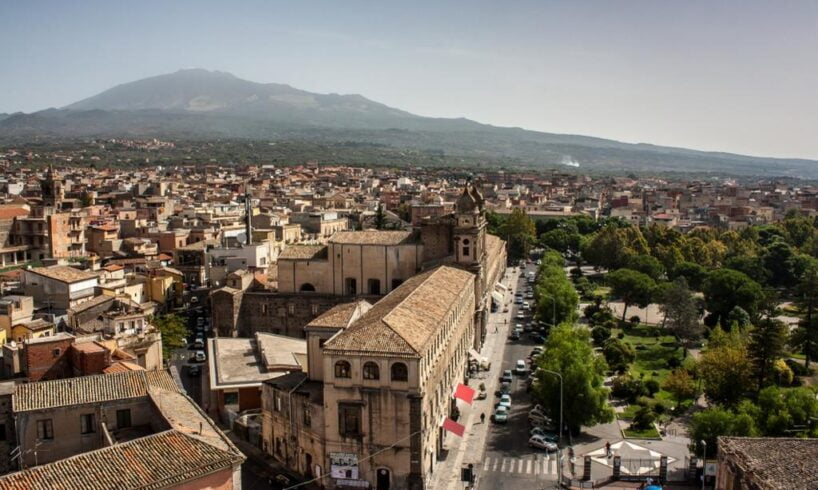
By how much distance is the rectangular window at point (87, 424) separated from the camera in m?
30.0

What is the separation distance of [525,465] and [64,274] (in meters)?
39.5

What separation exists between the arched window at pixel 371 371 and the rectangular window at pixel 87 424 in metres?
11.6

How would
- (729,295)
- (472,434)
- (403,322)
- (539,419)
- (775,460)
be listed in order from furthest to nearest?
(729,295), (539,419), (472,434), (403,322), (775,460)

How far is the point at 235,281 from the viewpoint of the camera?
63.2m

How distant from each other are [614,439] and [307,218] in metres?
68.9

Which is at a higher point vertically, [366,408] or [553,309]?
[366,408]

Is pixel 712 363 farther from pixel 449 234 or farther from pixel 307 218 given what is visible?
pixel 307 218

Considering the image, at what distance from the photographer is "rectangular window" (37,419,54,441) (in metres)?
29.4

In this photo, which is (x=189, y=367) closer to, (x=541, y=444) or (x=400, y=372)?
(x=400, y=372)

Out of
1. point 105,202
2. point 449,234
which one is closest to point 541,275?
point 449,234

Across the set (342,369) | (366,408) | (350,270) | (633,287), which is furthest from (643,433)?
(633,287)

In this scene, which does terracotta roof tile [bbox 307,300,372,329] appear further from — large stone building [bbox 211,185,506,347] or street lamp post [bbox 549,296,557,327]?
street lamp post [bbox 549,296,557,327]

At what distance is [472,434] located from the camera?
4262 centimetres

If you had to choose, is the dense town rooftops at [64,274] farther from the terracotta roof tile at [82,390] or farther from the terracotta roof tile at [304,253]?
the terracotta roof tile at [82,390]
